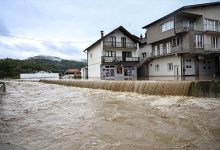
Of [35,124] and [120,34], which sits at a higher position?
[120,34]

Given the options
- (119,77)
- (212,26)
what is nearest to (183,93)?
(212,26)

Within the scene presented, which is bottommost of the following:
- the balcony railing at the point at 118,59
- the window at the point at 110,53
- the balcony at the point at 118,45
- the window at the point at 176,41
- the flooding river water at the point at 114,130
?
the flooding river water at the point at 114,130

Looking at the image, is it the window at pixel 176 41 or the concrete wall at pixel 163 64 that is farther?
the window at pixel 176 41

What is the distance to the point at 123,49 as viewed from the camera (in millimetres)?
37219

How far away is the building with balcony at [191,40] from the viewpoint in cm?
2655

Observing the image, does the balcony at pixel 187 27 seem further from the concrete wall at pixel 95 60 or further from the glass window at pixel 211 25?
the concrete wall at pixel 95 60

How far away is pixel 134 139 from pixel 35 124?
146 inches

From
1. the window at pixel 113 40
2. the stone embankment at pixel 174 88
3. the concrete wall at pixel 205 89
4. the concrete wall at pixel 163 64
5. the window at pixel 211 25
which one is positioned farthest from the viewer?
the window at pixel 113 40

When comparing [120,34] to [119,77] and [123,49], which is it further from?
[119,77]

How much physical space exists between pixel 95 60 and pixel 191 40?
56.5 feet

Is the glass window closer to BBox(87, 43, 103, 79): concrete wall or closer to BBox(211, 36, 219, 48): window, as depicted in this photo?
BBox(211, 36, 219, 48): window

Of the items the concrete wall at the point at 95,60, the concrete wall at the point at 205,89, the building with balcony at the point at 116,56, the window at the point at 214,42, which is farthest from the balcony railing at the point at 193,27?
the concrete wall at the point at 205,89

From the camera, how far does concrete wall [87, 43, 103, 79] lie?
36062 millimetres

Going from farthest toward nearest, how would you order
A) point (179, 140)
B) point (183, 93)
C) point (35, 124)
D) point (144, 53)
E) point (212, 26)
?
point (144, 53)
point (212, 26)
point (183, 93)
point (35, 124)
point (179, 140)
